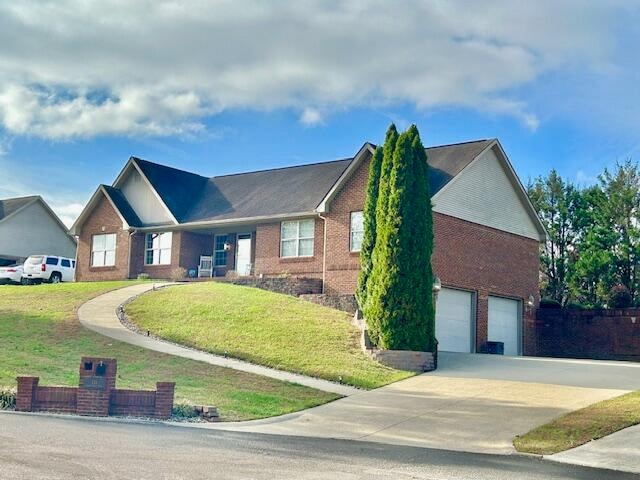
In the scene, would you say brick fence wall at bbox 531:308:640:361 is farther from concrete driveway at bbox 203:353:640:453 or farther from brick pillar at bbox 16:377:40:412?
brick pillar at bbox 16:377:40:412

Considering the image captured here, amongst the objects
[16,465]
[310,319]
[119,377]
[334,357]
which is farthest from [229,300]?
[16,465]

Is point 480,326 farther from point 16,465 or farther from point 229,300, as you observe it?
point 16,465

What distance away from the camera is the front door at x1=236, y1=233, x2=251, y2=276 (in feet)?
123

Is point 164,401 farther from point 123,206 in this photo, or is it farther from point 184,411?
point 123,206

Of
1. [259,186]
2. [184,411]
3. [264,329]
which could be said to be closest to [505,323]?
[264,329]

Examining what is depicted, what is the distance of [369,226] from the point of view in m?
28.1

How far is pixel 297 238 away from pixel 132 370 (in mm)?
15401

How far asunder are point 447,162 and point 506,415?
16.7 meters

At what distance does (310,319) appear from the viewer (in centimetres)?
2627

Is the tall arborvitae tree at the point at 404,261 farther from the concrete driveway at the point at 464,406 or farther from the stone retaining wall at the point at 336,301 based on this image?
the stone retaining wall at the point at 336,301

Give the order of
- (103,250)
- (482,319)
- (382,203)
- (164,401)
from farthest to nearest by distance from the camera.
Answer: (103,250) → (482,319) → (382,203) → (164,401)

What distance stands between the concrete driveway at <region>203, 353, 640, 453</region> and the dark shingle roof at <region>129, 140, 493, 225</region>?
33.7 feet

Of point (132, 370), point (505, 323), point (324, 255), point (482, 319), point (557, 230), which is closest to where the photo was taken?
point (132, 370)

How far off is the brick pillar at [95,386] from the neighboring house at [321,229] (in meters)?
16.3
